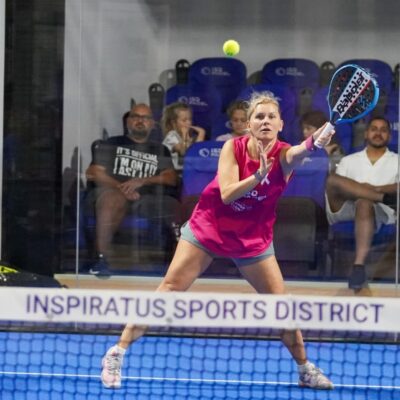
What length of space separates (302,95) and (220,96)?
57 cm

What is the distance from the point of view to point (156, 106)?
29.5 ft

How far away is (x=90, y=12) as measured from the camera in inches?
350

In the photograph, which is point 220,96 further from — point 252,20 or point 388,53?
point 388,53

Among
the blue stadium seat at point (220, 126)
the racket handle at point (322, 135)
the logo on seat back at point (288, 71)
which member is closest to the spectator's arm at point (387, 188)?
the logo on seat back at point (288, 71)

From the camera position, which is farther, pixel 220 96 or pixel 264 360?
pixel 220 96

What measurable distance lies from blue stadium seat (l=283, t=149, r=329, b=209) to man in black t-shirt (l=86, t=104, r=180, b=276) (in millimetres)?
844

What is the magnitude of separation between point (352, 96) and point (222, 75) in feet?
7.33

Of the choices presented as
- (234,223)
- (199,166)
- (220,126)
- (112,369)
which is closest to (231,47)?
(220,126)

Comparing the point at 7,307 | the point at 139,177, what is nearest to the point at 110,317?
the point at 7,307

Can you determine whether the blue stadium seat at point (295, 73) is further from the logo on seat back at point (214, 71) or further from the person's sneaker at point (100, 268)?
the person's sneaker at point (100, 268)

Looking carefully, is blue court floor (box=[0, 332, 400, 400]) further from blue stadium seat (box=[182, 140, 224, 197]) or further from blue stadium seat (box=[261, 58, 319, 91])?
blue stadium seat (box=[261, 58, 319, 91])

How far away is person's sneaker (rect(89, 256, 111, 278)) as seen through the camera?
30.2 ft

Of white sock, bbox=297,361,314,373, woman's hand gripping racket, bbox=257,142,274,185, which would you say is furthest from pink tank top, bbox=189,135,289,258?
white sock, bbox=297,361,314,373

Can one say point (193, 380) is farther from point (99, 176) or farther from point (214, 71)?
point (214, 71)
